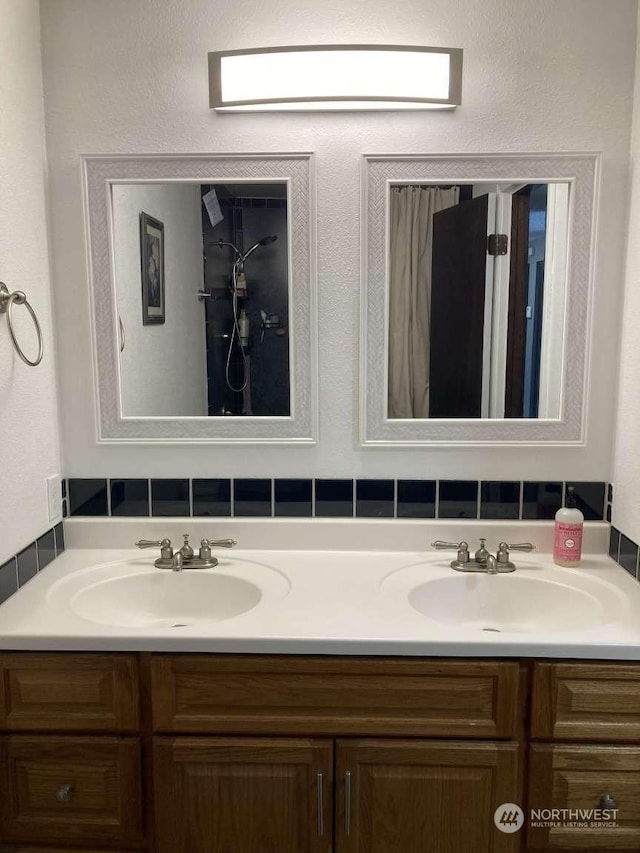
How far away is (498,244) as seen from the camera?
67.4 inches

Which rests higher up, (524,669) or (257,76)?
(257,76)

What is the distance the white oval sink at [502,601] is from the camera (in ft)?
5.18

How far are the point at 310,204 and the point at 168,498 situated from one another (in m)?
0.85

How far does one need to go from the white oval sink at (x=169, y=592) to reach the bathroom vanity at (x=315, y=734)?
0.20 m

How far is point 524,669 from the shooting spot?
1.32 meters

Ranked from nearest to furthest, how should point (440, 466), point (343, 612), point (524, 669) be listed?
point (524, 669) < point (343, 612) < point (440, 466)

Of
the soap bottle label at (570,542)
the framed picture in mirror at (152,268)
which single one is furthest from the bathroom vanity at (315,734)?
Answer: the framed picture in mirror at (152,268)

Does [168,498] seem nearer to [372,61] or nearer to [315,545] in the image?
[315,545]

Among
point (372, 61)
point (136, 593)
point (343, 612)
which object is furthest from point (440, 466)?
point (372, 61)

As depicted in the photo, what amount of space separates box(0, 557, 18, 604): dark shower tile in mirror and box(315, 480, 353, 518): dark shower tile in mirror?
74cm

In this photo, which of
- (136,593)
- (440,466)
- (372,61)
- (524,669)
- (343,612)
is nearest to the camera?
(524,669)

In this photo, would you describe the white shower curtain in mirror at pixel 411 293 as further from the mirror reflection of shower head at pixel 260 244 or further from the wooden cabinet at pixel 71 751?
the wooden cabinet at pixel 71 751

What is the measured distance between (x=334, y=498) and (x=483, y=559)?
41cm

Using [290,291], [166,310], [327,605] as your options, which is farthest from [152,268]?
[327,605]
